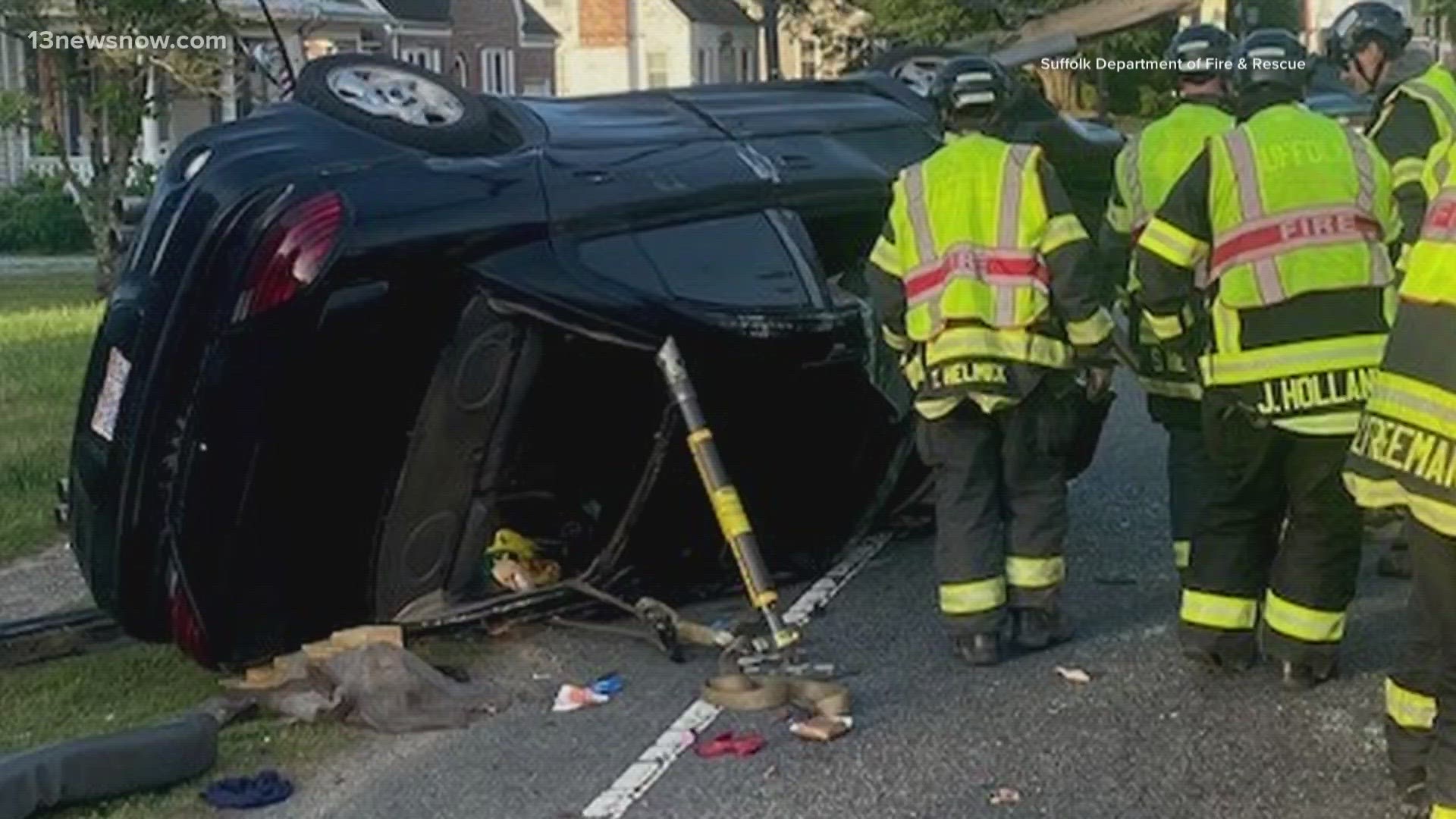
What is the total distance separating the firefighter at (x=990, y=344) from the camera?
6.35m

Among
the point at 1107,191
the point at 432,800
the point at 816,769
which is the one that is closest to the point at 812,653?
the point at 816,769

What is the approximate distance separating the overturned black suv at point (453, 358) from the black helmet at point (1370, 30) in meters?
1.73

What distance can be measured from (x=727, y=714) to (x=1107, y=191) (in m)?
3.59

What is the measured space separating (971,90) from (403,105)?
175 centimetres

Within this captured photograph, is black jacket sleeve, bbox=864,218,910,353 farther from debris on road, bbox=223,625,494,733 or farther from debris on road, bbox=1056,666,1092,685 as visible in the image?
debris on road, bbox=223,625,494,733

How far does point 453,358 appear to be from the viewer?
6.27 m

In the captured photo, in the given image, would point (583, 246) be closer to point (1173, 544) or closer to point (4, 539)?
point (1173, 544)

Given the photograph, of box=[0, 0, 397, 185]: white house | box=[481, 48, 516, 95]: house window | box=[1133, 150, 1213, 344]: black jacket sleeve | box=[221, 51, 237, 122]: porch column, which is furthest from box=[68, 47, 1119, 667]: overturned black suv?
box=[481, 48, 516, 95]: house window

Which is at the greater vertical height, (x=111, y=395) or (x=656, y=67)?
(x=111, y=395)

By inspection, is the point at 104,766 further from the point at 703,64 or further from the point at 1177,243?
the point at 703,64

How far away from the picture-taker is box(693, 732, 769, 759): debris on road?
5.65 m

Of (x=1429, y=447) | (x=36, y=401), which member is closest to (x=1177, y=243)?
(x=1429, y=447)

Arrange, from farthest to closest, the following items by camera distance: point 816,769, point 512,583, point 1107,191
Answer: point 1107,191
point 512,583
point 816,769

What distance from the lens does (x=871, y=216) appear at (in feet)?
24.6
